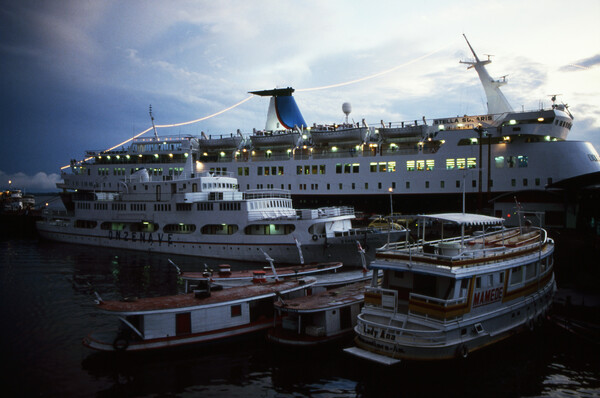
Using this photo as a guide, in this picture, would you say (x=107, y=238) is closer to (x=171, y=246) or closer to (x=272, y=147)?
(x=171, y=246)

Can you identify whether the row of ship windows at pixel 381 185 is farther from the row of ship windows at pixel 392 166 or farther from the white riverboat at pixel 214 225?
the white riverboat at pixel 214 225

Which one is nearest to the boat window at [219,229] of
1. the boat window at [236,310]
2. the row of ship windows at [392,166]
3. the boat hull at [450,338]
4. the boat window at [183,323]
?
the boat window at [236,310]

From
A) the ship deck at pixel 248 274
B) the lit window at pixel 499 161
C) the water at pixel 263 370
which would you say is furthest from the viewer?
the lit window at pixel 499 161

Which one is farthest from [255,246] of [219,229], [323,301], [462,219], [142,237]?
[462,219]

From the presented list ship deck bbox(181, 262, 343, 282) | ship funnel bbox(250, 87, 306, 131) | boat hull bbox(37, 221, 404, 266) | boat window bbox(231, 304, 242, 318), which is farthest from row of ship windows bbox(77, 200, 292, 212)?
ship funnel bbox(250, 87, 306, 131)

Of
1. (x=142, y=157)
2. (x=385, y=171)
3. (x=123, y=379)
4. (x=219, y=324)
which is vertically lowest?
(x=123, y=379)

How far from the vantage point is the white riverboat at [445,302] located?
39.6ft

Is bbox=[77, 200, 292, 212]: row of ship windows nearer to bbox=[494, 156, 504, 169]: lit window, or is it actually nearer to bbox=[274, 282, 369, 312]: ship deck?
bbox=[274, 282, 369, 312]: ship deck

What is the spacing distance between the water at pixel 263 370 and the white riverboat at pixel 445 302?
2.57 ft

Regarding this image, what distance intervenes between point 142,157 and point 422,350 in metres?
54.0

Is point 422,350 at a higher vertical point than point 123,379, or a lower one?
higher

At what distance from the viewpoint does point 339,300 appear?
1557 centimetres

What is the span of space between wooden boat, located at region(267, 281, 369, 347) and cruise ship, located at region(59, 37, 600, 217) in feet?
55.2

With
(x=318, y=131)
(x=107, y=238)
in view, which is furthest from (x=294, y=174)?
(x=107, y=238)
